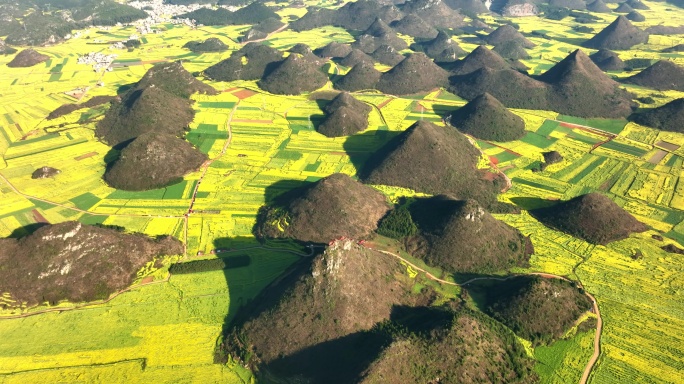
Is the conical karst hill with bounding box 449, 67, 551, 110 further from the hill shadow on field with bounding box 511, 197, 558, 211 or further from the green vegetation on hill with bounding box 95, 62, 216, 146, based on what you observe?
the green vegetation on hill with bounding box 95, 62, 216, 146

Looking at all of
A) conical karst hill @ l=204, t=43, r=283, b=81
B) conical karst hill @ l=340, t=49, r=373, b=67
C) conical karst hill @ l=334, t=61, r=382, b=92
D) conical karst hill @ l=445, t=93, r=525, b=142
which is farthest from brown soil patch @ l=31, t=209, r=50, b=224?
conical karst hill @ l=340, t=49, r=373, b=67

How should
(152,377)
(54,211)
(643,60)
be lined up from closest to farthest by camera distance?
1. (152,377)
2. (54,211)
3. (643,60)

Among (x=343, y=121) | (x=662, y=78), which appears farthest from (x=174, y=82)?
(x=662, y=78)

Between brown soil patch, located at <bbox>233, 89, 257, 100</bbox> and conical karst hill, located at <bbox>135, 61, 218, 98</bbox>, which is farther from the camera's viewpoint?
brown soil patch, located at <bbox>233, 89, 257, 100</bbox>

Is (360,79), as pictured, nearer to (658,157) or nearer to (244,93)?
(244,93)

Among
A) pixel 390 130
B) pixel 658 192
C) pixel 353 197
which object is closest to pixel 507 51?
pixel 390 130

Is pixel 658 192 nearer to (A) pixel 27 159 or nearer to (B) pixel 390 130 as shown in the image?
(B) pixel 390 130
